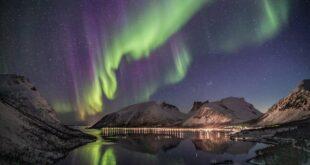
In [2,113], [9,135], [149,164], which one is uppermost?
[2,113]

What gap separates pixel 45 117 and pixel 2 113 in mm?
94165

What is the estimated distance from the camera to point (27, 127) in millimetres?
112000

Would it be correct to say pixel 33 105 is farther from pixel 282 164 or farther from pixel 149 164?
pixel 282 164

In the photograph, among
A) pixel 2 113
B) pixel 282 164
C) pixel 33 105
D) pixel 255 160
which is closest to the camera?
pixel 282 164

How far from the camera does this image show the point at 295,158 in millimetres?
78562

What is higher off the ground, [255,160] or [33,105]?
[33,105]

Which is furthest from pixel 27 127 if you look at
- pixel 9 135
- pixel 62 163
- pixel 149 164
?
pixel 149 164

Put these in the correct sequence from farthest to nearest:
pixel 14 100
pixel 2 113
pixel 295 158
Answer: pixel 14 100
pixel 2 113
pixel 295 158

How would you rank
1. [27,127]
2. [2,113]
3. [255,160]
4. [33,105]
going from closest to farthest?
1. [255,160]
2. [2,113]
3. [27,127]
4. [33,105]

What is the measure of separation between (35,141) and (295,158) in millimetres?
77086

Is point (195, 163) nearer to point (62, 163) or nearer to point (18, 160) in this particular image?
point (62, 163)

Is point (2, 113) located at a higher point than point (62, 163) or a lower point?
higher

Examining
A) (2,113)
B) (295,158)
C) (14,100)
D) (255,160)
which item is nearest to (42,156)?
(2,113)

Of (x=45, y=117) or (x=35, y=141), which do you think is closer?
(x=35, y=141)
